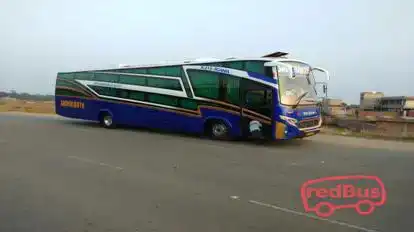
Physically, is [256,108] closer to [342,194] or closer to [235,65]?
[235,65]

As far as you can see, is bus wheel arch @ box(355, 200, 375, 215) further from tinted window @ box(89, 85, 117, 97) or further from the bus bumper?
tinted window @ box(89, 85, 117, 97)

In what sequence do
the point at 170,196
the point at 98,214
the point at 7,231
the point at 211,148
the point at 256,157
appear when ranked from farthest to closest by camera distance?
the point at 211,148
the point at 256,157
the point at 170,196
the point at 98,214
the point at 7,231

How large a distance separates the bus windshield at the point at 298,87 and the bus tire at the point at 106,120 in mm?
10221

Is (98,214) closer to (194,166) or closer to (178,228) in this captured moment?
(178,228)

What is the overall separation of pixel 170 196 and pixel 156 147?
22.7 ft

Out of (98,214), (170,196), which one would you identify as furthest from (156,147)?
(98,214)

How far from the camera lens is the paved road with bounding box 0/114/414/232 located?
534 cm

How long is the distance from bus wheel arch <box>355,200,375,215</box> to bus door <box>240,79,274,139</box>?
25.5 ft

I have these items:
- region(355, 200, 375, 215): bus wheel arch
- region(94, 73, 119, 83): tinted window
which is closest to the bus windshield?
region(355, 200, 375, 215): bus wheel arch

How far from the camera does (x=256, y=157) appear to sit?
38.2ft

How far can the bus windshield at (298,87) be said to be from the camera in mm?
14141

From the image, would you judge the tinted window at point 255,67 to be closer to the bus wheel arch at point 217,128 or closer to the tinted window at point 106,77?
the bus wheel arch at point 217,128

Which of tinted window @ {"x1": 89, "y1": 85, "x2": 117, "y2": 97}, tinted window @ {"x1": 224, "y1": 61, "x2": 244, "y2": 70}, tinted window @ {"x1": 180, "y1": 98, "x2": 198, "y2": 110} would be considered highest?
tinted window @ {"x1": 224, "y1": 61, "x2": 244, "y2": 70}

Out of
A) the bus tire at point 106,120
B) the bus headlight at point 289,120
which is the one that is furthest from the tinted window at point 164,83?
the bus headlight at point 289,120
